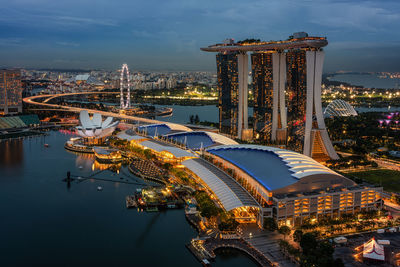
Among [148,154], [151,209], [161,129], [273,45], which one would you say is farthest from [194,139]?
[151,209]

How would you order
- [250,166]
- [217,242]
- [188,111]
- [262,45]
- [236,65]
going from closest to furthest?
1. [217,242]
2. [250,166]
3. [262,45]
4. [236,65]
5. [188,111]

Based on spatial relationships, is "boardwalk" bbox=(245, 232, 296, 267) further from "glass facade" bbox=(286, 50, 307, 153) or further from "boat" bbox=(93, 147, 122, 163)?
"boat" bbox=(93, 147, 122, 163)

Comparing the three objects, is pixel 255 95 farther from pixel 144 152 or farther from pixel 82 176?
pixel 82 176

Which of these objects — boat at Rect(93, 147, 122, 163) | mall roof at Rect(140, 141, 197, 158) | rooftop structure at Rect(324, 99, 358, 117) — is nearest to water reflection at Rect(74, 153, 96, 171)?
boat at Rect(93, 147, 122, 163)

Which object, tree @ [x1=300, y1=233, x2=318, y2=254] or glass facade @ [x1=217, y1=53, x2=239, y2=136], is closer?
tree @ [x1=300, y1=233, x2=318, y2=254]

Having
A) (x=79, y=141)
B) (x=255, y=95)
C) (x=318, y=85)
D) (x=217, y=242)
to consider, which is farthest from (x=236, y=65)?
(x=217, y=242)

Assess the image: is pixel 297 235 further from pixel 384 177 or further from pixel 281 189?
pixel 384 177

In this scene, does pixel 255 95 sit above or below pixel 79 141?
above
